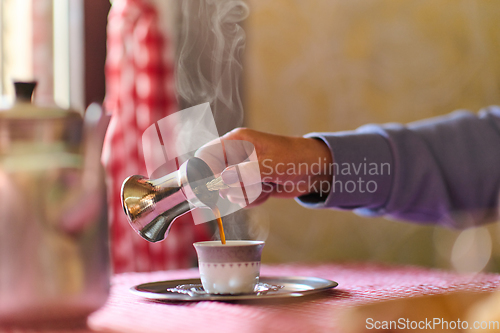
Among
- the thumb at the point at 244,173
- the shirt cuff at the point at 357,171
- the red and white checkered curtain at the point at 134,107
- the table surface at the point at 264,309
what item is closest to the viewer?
the table surface at the point at 264,309

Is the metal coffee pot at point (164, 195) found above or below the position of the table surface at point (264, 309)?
above

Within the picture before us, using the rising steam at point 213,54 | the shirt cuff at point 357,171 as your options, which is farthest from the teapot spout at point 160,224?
the rising steam at point 213,54

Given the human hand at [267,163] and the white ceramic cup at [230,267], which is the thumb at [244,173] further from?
the white ceramic cup at [230,267]

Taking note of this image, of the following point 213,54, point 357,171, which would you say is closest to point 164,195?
point 357,171

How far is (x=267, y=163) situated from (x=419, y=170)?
40 centimetres

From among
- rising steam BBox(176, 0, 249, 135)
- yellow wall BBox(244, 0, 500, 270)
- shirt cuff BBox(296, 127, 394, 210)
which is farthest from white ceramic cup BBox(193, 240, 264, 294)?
rising steam BBox(176, 0, 249, 135)

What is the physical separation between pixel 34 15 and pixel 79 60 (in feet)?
0.90

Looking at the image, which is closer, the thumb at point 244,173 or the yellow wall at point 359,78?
the thumb at point 244,173

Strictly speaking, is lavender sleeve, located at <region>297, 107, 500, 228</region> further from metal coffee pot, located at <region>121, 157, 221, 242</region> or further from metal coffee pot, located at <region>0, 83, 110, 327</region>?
metal coffee pot, located at <region>0, 83, 110, 327</region>

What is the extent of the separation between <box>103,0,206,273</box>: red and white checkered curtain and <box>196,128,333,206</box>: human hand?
44.8 inches

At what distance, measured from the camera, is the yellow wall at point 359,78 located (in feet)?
6.15

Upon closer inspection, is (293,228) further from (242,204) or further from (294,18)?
(242,204)

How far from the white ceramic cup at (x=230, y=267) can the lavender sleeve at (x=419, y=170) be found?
0.35m

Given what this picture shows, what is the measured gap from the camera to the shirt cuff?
3.33 ft
